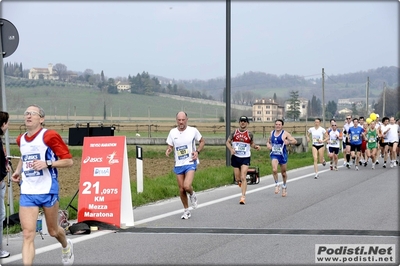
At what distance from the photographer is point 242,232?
36.1 feet

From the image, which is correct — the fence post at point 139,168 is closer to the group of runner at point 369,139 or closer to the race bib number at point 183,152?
the race bib number at point 183,152

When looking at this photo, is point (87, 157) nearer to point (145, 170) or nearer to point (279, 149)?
point (279, 149)

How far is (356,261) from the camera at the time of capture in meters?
8.62

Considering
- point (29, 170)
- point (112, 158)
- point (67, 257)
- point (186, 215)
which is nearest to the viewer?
point (29, 170)

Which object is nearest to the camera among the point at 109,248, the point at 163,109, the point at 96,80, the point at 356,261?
the point at 356,261

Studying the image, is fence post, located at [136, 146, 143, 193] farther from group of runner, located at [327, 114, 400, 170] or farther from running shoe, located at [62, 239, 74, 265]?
group of runner, located at [327, 114, 400, 170]

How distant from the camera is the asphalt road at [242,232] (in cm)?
895

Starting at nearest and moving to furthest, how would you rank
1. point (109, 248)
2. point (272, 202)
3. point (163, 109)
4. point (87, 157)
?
point (109, 248) → point (87, 157) → point (272, 202) → point (163, 109)

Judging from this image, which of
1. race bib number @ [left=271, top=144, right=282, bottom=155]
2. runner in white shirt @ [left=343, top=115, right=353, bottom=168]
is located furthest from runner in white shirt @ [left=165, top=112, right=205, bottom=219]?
runner in white shirt @ [left=343, top=115, right=353, bottom=168]

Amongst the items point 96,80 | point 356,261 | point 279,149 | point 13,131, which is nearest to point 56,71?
point 96,80

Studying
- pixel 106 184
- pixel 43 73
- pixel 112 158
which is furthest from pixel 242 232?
pixel 43 73

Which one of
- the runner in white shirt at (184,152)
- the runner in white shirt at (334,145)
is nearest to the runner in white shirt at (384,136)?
the runner in white shirt at (334,145)

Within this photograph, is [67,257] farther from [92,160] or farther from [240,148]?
[240,148]

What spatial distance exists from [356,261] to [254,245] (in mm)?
1650
